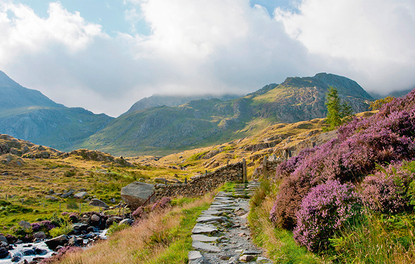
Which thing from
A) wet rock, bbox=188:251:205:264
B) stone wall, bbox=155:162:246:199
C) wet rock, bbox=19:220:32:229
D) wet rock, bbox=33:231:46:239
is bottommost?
wet rock, bbox=33:231:46:239

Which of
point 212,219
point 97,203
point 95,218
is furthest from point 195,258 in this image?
point 97,203

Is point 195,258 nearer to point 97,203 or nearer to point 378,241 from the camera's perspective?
point 378,241

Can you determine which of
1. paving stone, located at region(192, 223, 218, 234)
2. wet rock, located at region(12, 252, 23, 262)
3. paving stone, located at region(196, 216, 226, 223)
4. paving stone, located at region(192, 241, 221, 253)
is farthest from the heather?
wet rock, located at region(12, 252, 23, 262)

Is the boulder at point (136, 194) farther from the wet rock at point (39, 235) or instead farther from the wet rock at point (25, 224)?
the wet rock at point (25, 224)

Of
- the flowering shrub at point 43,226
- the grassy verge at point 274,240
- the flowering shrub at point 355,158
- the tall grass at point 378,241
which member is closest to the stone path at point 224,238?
the grassy verge at point 274,240

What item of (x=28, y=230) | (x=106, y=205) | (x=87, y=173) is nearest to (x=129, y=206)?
(x=106, y=205)

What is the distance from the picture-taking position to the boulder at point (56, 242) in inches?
753

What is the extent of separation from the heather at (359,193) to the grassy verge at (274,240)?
21 centimetres

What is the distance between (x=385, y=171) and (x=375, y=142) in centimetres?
191

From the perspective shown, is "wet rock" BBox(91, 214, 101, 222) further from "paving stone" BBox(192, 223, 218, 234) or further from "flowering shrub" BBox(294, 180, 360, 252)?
"flowering shrub" BBox(294, 180, 360, 252)

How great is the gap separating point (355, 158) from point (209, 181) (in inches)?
623

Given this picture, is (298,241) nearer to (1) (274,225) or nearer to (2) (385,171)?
(1) (274,225)

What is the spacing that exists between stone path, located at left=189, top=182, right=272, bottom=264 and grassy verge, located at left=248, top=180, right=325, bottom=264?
0.85 ft

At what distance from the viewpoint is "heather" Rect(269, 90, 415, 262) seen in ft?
12.4
